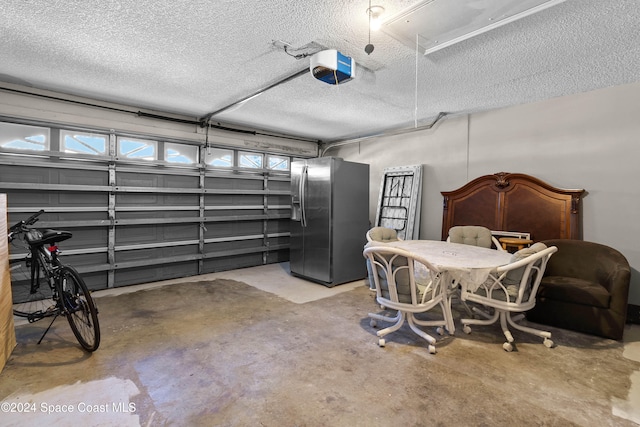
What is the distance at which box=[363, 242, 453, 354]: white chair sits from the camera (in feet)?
8.29

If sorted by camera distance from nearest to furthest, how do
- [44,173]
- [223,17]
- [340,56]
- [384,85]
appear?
1. [223,17]
2. [340,56]
3. [384,85]
4. [44,173]

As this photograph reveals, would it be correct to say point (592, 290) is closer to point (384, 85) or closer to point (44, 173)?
point (384, 85)

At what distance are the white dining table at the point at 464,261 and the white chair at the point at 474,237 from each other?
506 mm

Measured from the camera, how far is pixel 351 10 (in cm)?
221

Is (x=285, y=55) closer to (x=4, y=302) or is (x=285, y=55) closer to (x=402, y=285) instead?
(x=402, y=285)

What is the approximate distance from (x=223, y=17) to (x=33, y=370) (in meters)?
3.10

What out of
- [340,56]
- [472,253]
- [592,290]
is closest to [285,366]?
[472,253]

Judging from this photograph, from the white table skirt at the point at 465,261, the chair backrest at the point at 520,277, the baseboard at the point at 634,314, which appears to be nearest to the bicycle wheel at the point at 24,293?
the white table skirt at the point at 465,261

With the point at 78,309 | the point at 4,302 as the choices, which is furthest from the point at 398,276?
the point at 4,302

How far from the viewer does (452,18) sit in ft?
7.47

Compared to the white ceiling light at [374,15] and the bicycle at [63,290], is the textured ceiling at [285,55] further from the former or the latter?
the bicycle at [63,290]

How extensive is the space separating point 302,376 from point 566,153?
13.8 feet

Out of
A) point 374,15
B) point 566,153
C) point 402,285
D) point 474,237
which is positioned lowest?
point 402,285

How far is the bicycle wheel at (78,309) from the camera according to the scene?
8.28ft
